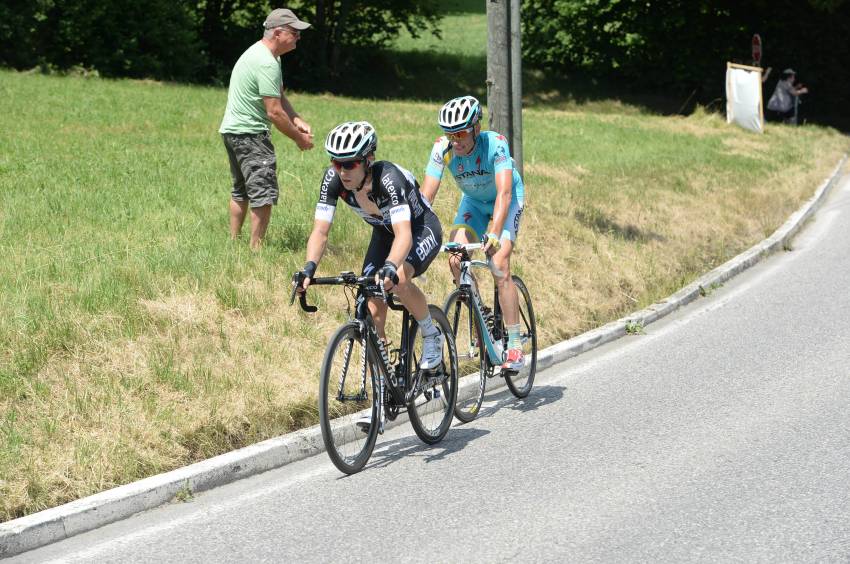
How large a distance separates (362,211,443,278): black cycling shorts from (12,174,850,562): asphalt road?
1144 millimetres

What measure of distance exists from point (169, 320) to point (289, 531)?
3.00 m

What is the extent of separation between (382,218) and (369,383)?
0.98 metres

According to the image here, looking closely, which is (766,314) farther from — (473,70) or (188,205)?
(473,70)

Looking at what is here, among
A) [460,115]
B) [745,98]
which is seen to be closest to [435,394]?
[460,115]

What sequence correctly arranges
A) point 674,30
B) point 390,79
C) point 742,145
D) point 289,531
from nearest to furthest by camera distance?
point 289,531 → point 742,145 → point 674,30 → point 390,79

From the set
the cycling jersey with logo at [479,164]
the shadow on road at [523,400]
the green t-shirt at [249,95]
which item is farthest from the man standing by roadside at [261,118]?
the shadow on road at [523,400]

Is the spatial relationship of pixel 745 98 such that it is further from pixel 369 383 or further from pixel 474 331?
pixel 369 383

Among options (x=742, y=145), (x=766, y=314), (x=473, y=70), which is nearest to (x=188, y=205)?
(x=766, y=314)

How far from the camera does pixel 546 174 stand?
16.7 m

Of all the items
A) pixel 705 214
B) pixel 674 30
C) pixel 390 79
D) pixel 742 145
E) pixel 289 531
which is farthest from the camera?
pixel 390 79

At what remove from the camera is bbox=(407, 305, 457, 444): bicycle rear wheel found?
688 centimetres

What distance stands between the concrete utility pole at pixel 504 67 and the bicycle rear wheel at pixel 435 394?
201 inches

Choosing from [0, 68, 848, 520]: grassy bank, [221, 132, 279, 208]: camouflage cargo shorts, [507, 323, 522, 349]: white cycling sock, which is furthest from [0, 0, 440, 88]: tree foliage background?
[507, 323, 522, 349]: white cycling sock

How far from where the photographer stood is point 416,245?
6.86 meters
